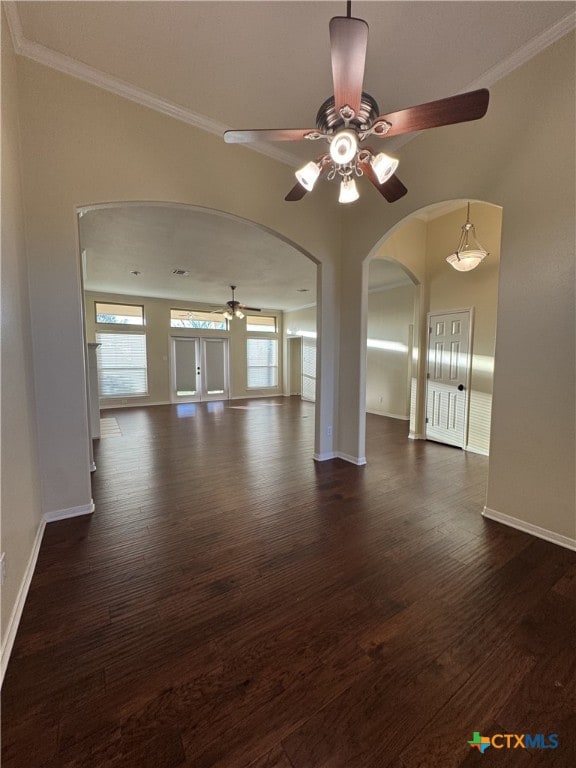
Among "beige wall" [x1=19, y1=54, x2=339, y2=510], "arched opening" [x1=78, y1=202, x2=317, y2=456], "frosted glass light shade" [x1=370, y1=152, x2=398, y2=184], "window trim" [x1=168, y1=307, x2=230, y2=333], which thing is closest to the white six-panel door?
"arched opening" [x1=78, y1=202, x2=317, y2=456]

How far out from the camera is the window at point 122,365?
25.6 ft

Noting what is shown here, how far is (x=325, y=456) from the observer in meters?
3.90

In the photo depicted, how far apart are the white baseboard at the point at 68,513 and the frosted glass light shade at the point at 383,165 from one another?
328 centimetres

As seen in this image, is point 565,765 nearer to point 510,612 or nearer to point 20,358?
point 510,612

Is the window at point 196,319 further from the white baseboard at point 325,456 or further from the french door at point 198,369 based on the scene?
the white baseboard at point 325,456

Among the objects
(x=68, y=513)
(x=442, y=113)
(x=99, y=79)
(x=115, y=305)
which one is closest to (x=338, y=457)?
(x=68, y=513)

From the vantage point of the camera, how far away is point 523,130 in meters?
2.17

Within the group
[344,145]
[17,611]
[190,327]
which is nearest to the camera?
[17,611]

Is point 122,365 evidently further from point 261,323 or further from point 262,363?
point 261,323

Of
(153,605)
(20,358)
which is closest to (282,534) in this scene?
(153,605)

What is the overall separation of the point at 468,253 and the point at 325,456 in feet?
9.64

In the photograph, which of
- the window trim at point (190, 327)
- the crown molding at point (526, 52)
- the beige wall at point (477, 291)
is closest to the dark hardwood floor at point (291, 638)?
the beige wall at point (477, 291)

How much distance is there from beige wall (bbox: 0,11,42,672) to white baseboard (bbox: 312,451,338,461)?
2.75 metres

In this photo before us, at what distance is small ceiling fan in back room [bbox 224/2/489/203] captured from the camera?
4.46 feet
